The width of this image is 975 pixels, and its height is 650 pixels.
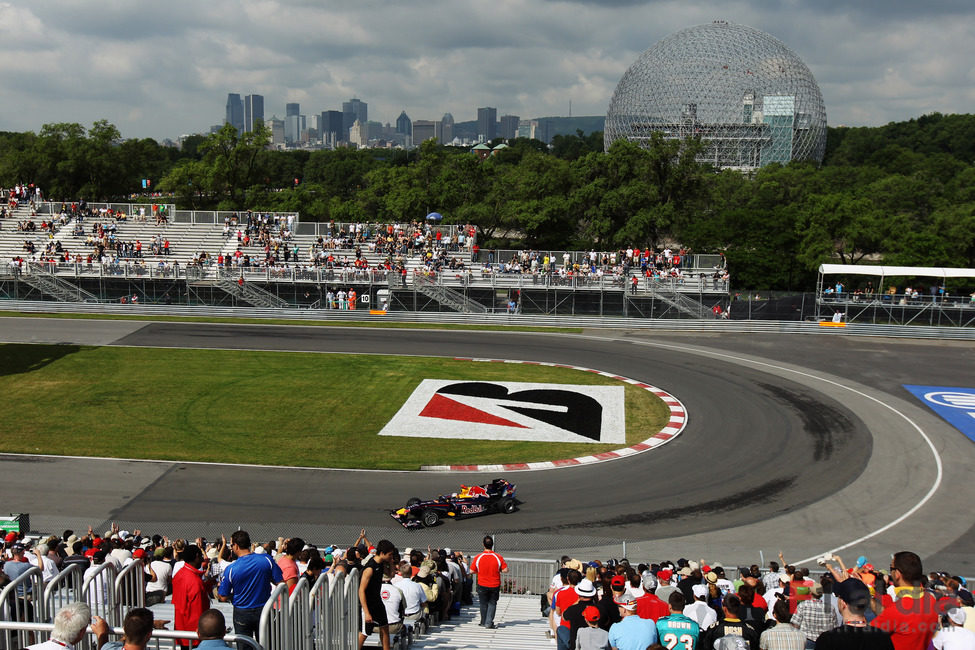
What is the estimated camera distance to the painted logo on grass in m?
28.6

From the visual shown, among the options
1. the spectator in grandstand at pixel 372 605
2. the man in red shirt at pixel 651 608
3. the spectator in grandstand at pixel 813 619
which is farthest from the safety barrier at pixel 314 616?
the spectator in grandstand at pixel 813 619

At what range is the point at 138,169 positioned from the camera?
3366 inches

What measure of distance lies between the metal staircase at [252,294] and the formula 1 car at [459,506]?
3427 centimetres

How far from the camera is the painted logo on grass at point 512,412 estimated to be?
28641 millimetres

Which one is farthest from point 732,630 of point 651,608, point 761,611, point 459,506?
point 459,506

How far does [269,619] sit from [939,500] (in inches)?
855

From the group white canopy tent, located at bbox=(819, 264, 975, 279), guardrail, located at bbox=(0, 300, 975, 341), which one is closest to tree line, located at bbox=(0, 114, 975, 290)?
white canopy tent, located at bbox=(819, 264, 975, 279)

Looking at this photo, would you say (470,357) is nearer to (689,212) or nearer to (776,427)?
(776,427)

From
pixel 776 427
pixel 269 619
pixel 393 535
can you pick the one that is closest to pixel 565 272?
pixel 776 427

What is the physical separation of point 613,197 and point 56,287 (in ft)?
133

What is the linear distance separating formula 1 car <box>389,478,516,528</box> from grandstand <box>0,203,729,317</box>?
3042cm

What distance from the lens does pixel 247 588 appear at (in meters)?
9.43

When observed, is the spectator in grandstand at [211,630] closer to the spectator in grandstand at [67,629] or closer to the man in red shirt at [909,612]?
the spectator in grandstand at [67,629]

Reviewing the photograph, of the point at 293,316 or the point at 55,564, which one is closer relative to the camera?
the point at 55,564
